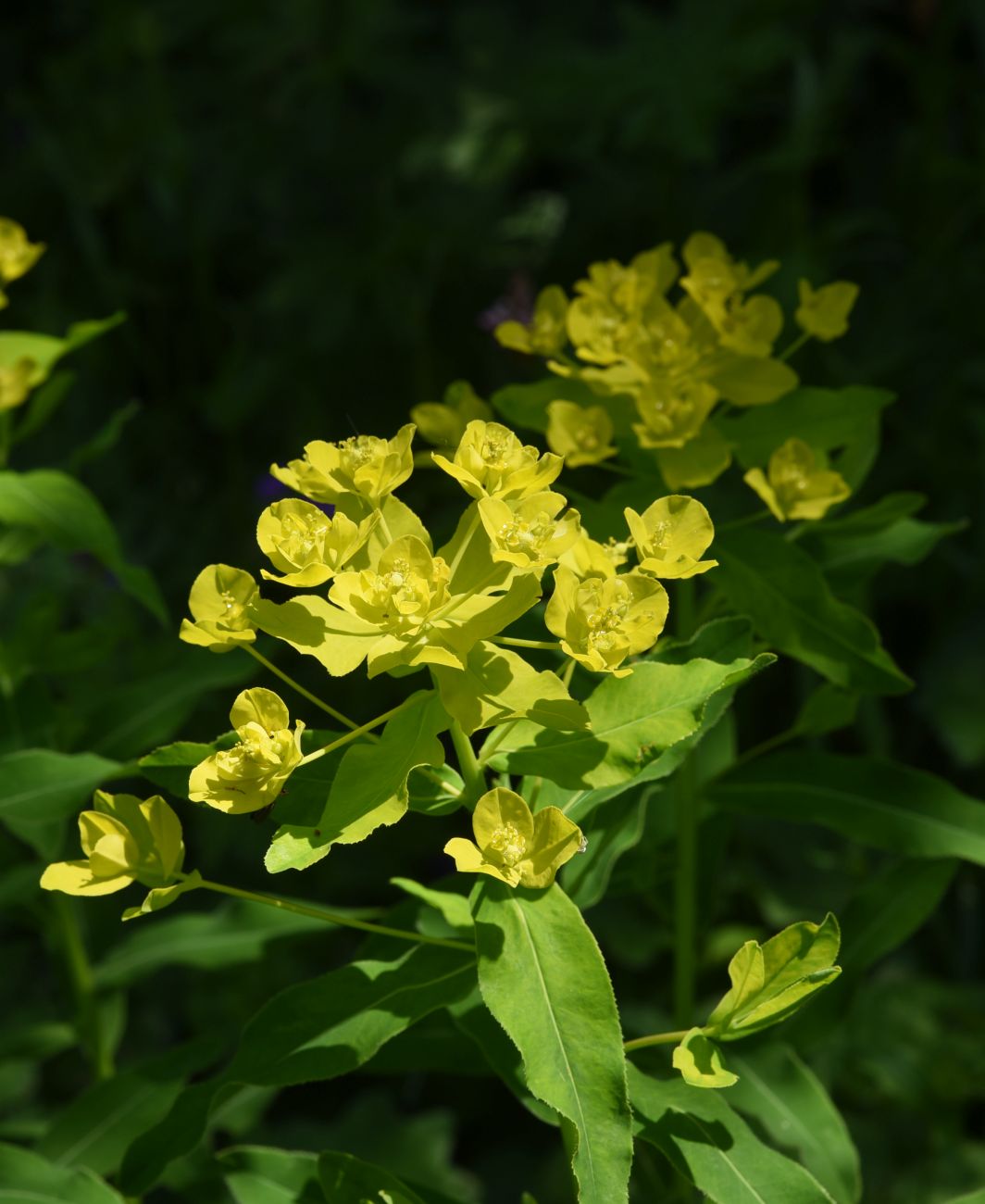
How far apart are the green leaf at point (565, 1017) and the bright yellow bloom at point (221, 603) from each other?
0.28 m

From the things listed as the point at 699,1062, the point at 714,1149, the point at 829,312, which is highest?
the point at 829,312

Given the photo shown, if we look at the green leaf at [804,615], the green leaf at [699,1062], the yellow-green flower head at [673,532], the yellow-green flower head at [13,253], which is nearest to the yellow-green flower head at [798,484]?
the green leaf at [804,615]

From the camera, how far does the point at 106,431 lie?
1729 millimetres

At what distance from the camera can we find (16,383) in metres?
1.65

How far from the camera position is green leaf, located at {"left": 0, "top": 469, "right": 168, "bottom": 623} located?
1.57 m

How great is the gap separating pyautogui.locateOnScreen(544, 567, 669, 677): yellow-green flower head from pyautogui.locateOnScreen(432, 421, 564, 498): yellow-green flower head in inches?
2.9

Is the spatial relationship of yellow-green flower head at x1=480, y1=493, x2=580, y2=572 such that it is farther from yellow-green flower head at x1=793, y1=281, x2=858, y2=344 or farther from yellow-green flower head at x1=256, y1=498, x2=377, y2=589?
yellow-green flower head at x1=793, y1=281, x2=858, y2=344

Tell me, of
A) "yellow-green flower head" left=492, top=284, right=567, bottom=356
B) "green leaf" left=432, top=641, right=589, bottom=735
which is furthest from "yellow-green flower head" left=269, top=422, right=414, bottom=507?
"yellow-green flower head" left=492, top=284, right=567, bottom=356

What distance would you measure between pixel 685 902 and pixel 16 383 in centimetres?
93

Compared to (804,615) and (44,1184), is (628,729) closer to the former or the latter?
(804,615)

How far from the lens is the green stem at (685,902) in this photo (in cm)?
152

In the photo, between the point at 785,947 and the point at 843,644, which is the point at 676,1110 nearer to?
the point at 785,947

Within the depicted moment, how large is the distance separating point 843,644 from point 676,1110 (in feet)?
1.44

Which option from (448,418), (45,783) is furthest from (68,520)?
(448,418)
